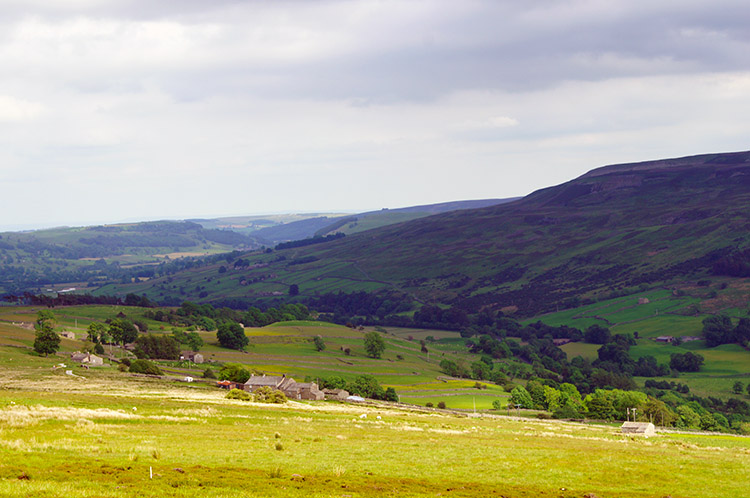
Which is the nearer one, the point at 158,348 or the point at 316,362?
the point at 158,348

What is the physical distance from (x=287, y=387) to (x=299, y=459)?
7668 cm

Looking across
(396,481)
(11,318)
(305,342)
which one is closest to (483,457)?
(396,481)

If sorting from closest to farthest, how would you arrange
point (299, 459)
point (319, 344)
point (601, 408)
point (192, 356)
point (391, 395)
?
point (299, 459)
point (601, 408)
point (391, 395)
point (192, 356)
point (319, 344)

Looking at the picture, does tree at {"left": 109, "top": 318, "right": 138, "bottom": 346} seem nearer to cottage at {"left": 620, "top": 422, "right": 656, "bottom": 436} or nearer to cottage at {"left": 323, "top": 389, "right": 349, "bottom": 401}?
cottage at {"left": 323, "top": 389, "right": 349, "bottom": 401}

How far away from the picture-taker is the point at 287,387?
353 feet

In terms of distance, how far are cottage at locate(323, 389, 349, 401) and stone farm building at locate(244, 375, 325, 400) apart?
3579 millimetres

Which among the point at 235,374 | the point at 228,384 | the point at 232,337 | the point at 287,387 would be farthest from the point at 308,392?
the point at 232,337

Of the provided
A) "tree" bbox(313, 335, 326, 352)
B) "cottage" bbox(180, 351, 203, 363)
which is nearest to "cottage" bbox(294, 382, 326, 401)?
"cottage" bbox(180, 351, 203, 363)

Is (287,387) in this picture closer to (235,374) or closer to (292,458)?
(235,374)

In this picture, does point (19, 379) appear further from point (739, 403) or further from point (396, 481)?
point (739, 403)

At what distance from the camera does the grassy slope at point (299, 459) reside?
24578 mm

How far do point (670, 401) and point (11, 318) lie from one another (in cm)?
17425

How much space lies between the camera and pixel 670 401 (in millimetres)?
153000

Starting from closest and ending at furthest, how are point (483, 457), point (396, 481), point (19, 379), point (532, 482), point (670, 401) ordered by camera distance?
point (396, 481)
point (532, 482)
point (483, 457)
point (19, 379)
point (670, 401)
